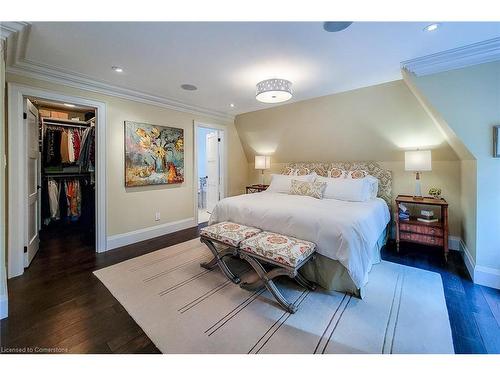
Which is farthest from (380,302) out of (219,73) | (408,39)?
(219,73)

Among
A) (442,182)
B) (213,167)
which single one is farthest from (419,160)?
(213,167)

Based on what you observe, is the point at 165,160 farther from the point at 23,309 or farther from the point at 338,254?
the point at 338,254

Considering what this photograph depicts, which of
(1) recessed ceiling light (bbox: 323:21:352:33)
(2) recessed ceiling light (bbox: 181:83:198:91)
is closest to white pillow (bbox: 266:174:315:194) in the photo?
(2) recessed ceiling light (bbox: 181:83:198:91)

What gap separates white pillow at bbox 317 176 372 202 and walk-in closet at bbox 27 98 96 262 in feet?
12.9

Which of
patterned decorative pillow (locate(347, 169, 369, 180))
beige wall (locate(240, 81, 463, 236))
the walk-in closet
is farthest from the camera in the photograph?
the walk-in closet

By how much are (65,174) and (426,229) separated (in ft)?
20.0

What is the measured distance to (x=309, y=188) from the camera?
11.1 feet

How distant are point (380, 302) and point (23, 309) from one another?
3.04 meters

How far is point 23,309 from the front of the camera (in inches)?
71.7

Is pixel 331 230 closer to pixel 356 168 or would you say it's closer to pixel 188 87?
pixel 356 168

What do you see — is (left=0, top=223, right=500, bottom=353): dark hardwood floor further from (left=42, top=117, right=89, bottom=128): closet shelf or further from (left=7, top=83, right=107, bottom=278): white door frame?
(left=42, top=117, right=89, bottom=128): closet shelf

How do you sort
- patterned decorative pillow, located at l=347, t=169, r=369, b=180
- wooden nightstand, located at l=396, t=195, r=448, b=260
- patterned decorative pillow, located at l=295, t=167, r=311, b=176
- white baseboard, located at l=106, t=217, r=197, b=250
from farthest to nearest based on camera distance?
patterned decorative pillow, located at l=295, t=167, r=311, b=176 → patterned decorative pillow, located at l=347, t=169, r=369, b=180 → white baseboard, located at l=106, t=217, r=197, b=250 → wooden nightstand, located at l=396, t=195, r=448, b=260

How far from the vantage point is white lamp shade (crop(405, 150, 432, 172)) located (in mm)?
2938
